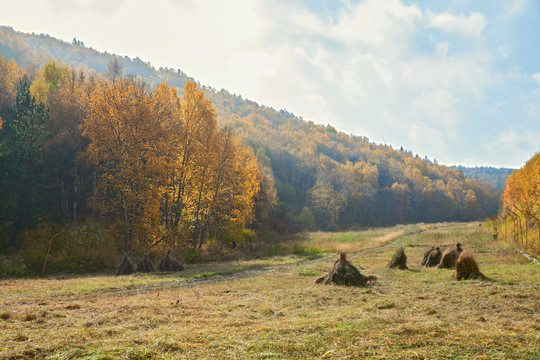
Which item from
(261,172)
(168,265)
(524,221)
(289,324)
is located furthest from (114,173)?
(524,221)

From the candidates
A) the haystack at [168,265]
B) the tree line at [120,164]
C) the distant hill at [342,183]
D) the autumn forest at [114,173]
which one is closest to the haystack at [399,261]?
the haystack at [168,265]

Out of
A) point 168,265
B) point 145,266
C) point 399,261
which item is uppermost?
point 399,261

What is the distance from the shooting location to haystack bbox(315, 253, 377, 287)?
1198 centimetres

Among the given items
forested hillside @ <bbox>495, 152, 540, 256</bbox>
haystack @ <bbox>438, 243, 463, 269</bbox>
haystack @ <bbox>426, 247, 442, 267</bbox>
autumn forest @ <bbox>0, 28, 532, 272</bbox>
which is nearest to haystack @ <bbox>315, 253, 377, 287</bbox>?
haystack @ <bbox>438, 243, 463, 269</bbox>

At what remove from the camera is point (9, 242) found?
75.9 feet

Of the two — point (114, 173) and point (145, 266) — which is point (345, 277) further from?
point (114, 173)

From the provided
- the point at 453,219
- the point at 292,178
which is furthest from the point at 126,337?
the point at 453,219

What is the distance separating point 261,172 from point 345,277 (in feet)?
142

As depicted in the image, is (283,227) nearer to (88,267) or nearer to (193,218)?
(193,218)

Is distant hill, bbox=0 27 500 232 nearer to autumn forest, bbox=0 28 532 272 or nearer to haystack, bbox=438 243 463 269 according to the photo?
autumn forest, bbox=0 28 532 272

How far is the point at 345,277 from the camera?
12.2m

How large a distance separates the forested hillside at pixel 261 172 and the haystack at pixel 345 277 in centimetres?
1350

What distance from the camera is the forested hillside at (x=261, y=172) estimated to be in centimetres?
2536

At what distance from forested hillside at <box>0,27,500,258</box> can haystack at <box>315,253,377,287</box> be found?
13497 mm
